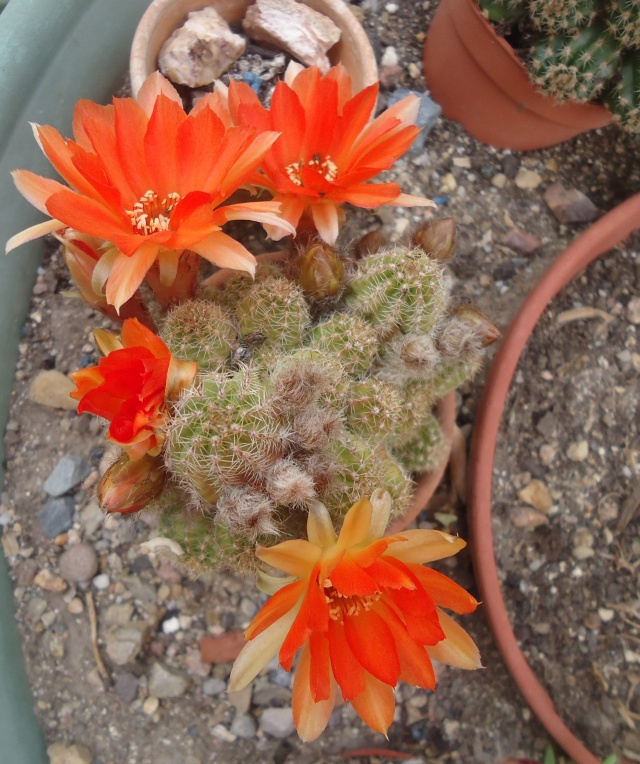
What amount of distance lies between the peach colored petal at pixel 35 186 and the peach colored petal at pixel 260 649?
588 mm

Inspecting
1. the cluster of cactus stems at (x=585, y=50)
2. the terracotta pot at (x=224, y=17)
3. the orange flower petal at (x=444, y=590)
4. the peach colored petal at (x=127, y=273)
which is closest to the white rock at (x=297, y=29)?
the terracotta pot at (x=224, y=17)

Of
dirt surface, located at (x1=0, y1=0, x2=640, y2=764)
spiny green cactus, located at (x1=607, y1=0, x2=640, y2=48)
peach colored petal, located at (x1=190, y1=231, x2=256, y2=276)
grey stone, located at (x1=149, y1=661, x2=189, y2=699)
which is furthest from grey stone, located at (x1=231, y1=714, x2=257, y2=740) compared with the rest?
spiny green cactus, located at (x1=607, y1=0, x2=640, y2=48)

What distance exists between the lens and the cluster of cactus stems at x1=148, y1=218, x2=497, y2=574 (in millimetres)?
799

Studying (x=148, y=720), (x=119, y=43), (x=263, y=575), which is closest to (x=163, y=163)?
(x=263, y=575)

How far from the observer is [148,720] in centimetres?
119

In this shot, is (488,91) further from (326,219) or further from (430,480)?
(430,480)

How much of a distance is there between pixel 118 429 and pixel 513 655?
90cm

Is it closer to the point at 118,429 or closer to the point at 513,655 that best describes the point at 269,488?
the point at 118,429

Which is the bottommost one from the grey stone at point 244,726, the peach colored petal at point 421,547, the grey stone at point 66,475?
the grey stone at point 244,726

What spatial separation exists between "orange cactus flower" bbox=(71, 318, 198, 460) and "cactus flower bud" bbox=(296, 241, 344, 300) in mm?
249

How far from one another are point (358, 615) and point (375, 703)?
113 mm

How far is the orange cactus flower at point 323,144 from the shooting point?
888 millimetres

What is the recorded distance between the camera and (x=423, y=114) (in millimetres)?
1442

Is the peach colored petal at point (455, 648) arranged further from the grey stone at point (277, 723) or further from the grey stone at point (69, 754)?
the grey stone at point (69, 754)
